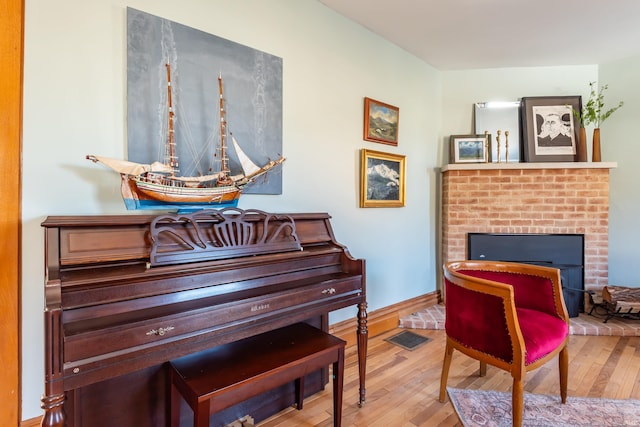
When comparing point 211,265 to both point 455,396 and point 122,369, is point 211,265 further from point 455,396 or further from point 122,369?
point 455,396

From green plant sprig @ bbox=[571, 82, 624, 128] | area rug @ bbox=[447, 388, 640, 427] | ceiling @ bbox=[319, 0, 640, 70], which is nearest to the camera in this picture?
area rug @ bbox=[447, 388, 640, 427]

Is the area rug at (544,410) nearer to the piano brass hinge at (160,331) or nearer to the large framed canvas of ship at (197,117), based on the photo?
the piano brass hinge at (160,331)

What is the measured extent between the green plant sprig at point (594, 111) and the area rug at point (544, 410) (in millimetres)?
2767

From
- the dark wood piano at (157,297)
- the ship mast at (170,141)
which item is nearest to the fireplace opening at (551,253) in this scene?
the dark wood piano at (157,297)

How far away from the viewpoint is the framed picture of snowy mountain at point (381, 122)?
295 centimetres

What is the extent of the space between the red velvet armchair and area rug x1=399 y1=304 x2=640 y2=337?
44.6 inches

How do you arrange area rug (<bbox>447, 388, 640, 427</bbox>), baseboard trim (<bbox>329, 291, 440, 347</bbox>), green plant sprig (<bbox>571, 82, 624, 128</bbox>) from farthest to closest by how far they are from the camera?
green plant sprig (<bbox>571, 82, 624, 128</bbox>)
baseboard trim (<bbox>329, 291, 440, 347</bbox>)
area rug (<bbox>447, 388, 640, 427</bbox>)

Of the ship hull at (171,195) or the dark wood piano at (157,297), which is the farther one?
the ship hull at (171,195)

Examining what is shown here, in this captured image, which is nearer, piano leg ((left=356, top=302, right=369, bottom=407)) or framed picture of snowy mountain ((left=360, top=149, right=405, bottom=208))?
piano leg ((left=356, top=302, right=369, bottom=407))

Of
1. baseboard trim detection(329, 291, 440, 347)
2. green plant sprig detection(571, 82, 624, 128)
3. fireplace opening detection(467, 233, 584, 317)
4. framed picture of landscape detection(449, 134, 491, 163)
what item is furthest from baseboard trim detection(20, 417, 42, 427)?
green plant sprig detection(571, 82, 624, 128)

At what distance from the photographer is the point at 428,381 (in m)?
2.29

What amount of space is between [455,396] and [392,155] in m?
2.00

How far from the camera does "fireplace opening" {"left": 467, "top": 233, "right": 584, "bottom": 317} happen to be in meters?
3.42

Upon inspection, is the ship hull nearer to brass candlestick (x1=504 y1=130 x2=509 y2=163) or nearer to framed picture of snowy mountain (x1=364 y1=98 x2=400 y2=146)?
framed picture of snowy mountain (x1=364 y1=98 x2=400 y2=146)
